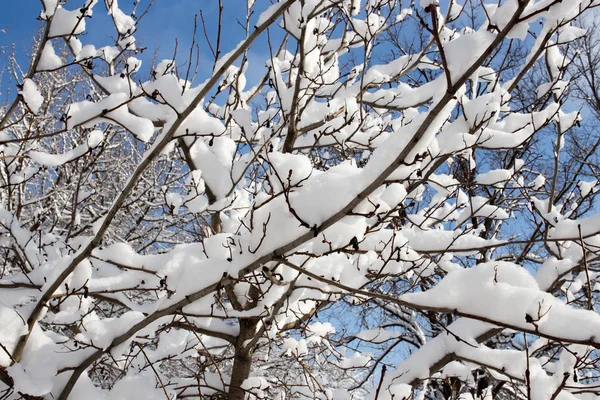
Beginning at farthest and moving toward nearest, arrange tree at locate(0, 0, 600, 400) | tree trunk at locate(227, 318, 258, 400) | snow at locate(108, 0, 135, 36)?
tree trunk at locate(227, 318, 258, 400) < snow at locate(108, 0, 135, 36) < tree at locate(0, 0, 600, 400)

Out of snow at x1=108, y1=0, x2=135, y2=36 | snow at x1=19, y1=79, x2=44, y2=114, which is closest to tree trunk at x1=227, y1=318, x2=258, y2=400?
snow at x1=19, y1=79, x2=44, y2=114

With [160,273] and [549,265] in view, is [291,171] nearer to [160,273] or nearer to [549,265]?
[160,273]

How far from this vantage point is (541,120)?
218cm

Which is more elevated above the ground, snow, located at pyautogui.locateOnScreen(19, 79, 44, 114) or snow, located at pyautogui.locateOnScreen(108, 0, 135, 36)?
snow, located at pyautogui.locateOnScreen(108, 0, 135, 36)

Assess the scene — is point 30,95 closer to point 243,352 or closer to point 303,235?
point 303,235

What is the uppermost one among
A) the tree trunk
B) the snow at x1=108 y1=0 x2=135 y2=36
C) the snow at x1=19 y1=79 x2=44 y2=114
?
the snow at x1=108 y1=0 x2=135 y2=36

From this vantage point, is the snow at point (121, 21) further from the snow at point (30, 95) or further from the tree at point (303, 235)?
the snow at point (30, 95)

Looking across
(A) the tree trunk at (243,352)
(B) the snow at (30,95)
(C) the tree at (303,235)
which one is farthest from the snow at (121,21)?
(A) the tree trunk at (243,352)

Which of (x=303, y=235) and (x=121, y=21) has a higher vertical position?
(x=121, y=21)

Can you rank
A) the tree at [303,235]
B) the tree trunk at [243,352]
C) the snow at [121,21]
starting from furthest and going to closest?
the tree trunk at [243,352] → the snow at [121,21] → the tree at [303,235]

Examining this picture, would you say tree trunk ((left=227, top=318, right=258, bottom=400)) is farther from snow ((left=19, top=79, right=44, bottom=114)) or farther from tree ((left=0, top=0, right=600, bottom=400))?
snow ((left=19, top=79, right=44, bottom=114))

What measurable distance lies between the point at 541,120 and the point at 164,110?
6.19 ft

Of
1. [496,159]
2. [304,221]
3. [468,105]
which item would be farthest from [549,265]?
[496,159]

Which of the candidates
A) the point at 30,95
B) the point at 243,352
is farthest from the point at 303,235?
the point at 243,352
